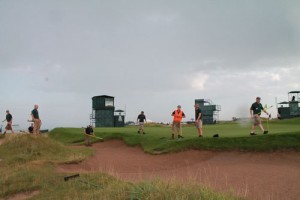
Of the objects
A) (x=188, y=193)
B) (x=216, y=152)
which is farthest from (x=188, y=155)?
(x=188, y=193)

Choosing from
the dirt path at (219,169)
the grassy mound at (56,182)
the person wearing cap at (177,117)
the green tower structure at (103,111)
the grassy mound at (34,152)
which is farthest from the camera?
the green tower structure at (103,111)

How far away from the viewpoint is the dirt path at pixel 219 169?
10.6 metres

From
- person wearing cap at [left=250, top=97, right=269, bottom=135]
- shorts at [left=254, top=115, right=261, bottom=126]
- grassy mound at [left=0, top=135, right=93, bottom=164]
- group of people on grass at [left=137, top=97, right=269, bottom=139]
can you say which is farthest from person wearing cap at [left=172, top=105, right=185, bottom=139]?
grassy mound at [left=0, top=135, right=93, bottom=164]

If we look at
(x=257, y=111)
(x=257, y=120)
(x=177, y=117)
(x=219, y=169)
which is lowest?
(x=219, y=169)

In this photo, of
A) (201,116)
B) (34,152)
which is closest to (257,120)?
(201,116)

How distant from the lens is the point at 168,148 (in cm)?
1966

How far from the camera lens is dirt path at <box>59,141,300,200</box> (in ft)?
34.9

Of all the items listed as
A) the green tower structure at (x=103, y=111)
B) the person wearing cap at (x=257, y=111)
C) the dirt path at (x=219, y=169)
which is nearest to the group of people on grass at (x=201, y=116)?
the person wearing cap at (x=257, y=111)

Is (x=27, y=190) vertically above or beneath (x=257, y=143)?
beneath

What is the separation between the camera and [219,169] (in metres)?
14.5

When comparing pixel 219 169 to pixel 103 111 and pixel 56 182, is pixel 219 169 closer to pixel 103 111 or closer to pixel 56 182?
pixel 56 182

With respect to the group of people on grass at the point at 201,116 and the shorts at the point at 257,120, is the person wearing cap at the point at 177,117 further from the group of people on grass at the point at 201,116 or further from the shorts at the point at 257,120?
the shorts at the point at 257,120

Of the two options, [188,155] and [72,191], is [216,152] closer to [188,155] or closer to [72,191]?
[188,155]

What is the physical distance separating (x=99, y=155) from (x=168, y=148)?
179 inches
